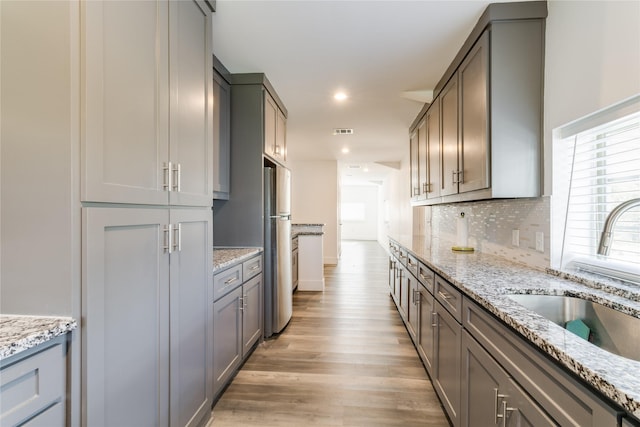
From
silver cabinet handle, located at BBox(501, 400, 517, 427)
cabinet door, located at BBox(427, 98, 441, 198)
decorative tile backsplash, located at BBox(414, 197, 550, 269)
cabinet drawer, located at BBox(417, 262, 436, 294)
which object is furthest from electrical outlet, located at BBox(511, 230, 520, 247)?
silver cabinet handle, located at BBox(501, 400, 517, 427)

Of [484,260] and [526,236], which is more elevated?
[526,236]

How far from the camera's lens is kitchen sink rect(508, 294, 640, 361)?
107 cm

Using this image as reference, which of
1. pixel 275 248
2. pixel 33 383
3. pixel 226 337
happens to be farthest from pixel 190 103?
pixel 275 248

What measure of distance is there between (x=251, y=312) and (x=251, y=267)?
0.38m

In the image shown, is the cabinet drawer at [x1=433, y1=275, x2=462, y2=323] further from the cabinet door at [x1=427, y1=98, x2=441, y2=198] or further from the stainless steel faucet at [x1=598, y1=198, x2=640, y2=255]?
the cabinet door at [x1=427, y1=98, x2=441, y2=198]

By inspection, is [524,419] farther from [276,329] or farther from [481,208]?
[276,329]

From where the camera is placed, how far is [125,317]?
109 cm

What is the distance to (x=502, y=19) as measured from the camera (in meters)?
1.71

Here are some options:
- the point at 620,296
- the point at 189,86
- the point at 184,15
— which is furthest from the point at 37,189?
the point at 620,296

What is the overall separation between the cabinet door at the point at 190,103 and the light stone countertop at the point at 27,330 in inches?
24.4

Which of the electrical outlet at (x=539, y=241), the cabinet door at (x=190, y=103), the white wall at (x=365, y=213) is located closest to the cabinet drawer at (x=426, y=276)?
the electrical outlet at (x=539, y=241)

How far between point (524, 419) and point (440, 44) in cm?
220

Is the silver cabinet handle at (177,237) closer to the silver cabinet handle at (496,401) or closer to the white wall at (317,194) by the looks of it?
the silver cabinet handle at (496,401)

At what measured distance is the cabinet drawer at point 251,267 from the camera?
7.70 feet
